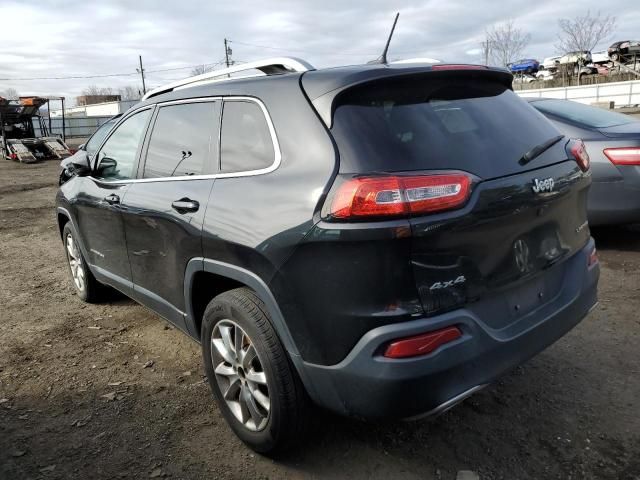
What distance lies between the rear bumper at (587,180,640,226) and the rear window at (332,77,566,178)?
3093 millimetres

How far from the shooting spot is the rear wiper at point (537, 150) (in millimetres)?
2408

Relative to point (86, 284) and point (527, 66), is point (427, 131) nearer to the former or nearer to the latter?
point (86, 284)

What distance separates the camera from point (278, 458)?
2.62 m

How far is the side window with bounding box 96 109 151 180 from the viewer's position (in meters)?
3.62

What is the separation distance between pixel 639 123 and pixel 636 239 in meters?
1.25

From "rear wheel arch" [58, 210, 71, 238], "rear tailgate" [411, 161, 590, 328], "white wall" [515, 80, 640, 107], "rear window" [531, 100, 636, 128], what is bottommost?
"rear wheel arch" [58, 210, 71, 238]

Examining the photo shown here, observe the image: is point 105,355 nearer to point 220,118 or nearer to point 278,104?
point 220,118

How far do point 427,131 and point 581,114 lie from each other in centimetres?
440

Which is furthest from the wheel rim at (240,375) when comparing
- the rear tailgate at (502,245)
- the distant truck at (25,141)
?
the distant truck at (25,141)

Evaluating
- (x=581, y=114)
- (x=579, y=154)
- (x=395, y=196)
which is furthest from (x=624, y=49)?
(x=395, y=196)

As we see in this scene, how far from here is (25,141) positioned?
65.3 ft

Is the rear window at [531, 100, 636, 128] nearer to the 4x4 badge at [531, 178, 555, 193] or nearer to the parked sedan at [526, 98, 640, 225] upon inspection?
the parked sedan at [526, 98, 640, 225]

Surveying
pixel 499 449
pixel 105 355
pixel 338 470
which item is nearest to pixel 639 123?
pixel 499 449

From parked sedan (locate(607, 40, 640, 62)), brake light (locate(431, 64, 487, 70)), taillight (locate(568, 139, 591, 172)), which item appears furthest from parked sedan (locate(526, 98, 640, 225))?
parked sedan (locate(607, 40, 640, 62))
